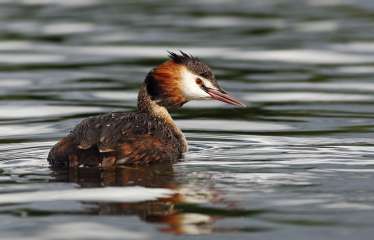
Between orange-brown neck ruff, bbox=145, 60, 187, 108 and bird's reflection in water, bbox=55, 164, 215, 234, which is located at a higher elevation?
orange-brown neck ruff, bbox=145, 60, 187, 108

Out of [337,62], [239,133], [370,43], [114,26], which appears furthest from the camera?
[114,26]

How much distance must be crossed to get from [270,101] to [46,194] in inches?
242

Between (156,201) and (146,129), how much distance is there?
1899 mm

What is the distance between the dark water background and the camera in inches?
321

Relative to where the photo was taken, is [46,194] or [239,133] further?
[239,133]

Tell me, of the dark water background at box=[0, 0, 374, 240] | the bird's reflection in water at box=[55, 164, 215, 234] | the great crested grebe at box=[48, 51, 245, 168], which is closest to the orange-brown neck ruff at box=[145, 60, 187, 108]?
the great crested grebe at box=[48, 51, 245, 168]

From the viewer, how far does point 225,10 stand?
23.8 metres

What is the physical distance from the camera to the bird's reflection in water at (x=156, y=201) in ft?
26.3

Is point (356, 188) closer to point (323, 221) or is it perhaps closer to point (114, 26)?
point (323, 221)

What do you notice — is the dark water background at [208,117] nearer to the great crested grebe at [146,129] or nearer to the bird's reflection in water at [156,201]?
the bird's reflection in water at [156,201]

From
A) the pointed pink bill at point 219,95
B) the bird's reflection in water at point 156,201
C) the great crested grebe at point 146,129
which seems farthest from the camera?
the pointed pink bill at point 219,95

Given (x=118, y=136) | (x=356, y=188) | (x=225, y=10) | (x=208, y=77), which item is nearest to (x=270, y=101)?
(x=208, y=77)

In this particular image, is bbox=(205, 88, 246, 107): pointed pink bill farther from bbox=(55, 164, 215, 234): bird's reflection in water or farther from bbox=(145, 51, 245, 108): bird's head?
bbox=(55, 164, 215, 234): bird's reflection in water

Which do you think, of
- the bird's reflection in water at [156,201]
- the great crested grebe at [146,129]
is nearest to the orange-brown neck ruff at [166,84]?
the great crested grebe at [146,129]
